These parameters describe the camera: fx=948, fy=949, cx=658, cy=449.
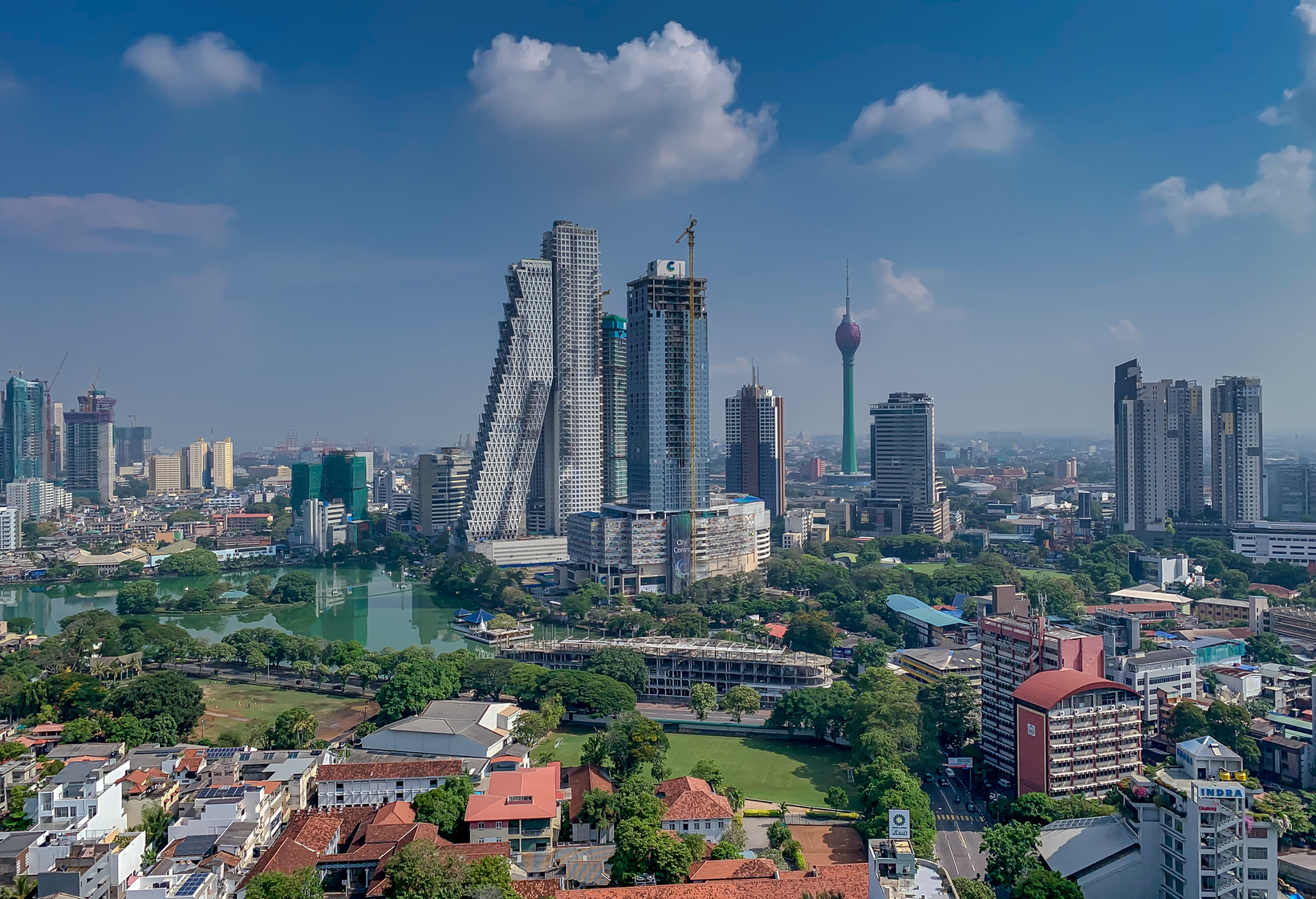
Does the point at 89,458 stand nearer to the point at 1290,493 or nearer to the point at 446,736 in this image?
the point at 446,736

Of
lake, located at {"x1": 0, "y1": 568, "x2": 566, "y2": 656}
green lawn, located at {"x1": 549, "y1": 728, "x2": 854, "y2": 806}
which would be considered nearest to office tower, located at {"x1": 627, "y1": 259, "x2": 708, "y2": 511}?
lake, located at {"x1": 0, "y1": 568, "x2": 566, "y2": 656}

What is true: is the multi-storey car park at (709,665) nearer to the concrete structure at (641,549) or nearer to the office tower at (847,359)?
the concrete structure at (641,549)

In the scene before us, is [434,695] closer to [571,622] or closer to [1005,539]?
[571,622]

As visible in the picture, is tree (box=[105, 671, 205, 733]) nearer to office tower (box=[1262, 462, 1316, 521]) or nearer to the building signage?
the building signage

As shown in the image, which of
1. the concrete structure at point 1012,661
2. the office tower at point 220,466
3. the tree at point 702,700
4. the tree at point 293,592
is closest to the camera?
the concrete structure at point 1012,661

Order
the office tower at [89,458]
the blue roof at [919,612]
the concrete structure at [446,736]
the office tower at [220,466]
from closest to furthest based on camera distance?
1. the concrete structure at [446,736]
2. the blue roof at [919,612]
3. the office tower at [89,458]
4. the office tower at [220,466]

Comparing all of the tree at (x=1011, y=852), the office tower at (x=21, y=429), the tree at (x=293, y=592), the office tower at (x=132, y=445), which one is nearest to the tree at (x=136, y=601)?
the tree at (x=293, y=592)

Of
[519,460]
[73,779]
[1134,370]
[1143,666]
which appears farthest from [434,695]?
[1134,370]
